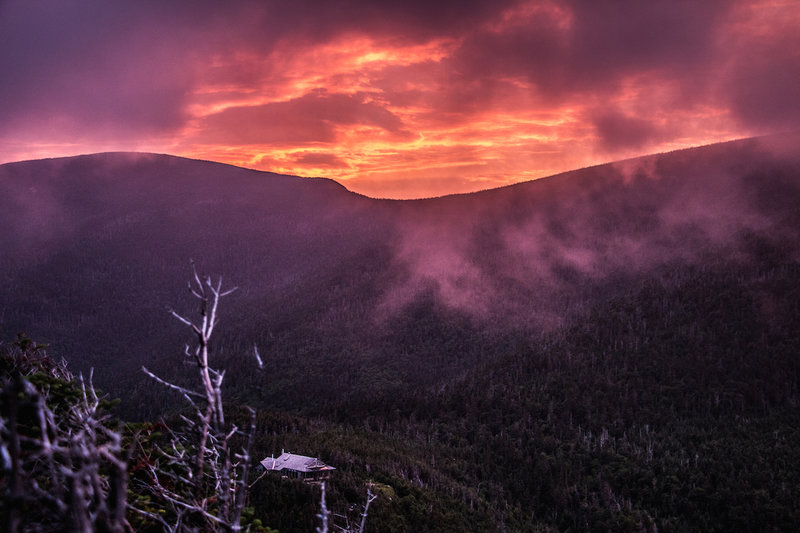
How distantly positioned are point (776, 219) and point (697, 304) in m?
74.5

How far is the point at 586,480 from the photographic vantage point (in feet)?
281

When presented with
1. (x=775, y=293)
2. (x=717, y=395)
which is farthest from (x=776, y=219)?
(x=717, y=395)

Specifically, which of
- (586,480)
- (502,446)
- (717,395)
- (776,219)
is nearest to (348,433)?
(502,446)

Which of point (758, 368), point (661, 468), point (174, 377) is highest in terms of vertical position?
point (758, 368)

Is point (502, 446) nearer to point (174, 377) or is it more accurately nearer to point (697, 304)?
point (697, 304)

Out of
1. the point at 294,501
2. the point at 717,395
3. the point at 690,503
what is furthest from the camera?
the point at 717,395

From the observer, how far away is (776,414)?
4141 inches

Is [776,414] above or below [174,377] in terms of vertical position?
above

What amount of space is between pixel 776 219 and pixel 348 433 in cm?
17928

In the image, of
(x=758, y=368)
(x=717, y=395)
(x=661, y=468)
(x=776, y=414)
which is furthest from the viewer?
(x=758, y=368)

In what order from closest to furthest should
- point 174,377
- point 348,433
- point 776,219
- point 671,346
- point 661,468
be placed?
point 661,468 < point 348,433 < point 671,346 < point 174,377 < point 776,219

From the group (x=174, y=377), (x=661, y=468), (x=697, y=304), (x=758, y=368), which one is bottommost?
(x=174, y=377)

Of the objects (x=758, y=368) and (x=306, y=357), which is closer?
(x=758, y=368)

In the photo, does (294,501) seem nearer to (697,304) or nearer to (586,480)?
(586,480)
